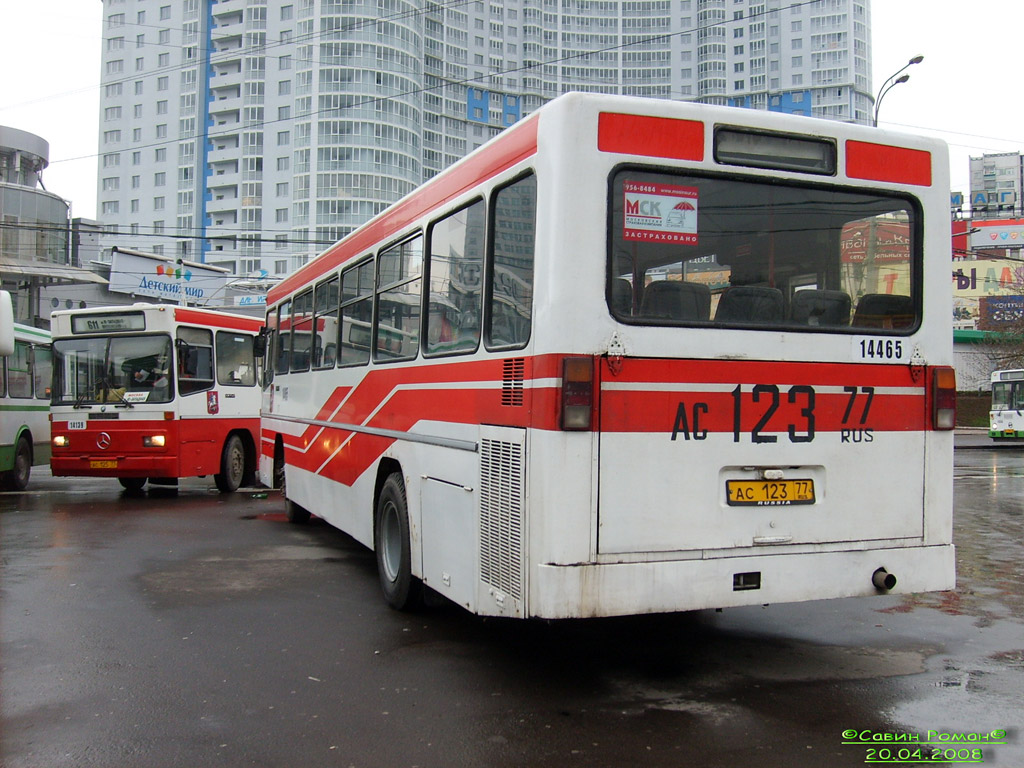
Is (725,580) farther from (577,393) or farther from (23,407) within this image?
(23,407)

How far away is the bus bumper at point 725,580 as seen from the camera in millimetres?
4867

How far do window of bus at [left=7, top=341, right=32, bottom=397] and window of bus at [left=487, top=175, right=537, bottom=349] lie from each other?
1374cm

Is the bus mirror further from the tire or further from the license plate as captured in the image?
the license plate

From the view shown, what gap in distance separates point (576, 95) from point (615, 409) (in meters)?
1.64

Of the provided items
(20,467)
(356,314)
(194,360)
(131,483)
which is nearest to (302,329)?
(356,314)

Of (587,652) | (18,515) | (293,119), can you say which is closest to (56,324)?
(18,515)

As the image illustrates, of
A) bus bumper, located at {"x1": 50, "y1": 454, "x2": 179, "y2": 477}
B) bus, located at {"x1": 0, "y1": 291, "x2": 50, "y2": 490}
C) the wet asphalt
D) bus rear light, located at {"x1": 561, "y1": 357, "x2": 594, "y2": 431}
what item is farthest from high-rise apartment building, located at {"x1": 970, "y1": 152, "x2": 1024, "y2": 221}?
bus rear light, located at {"x1": 561, "y1": 357, "x2": 594, "y2": 431}

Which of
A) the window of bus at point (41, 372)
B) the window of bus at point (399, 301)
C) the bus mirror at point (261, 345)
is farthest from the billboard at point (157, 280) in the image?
the window of bus at point (399, 301)

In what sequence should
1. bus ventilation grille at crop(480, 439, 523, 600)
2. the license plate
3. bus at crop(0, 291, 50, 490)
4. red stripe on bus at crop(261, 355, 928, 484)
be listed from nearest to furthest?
red stripe on bus at crop(261, 355, 928, 484)
bus ventilation grille at crop(480, 439, 523, 600)
the license plate
bus at crop(0, 291, 50, 490)

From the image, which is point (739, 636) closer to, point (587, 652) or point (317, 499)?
point (587, 652)

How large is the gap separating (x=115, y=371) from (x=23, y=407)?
3.44 metres

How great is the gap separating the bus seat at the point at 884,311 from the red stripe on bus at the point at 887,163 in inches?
27.1

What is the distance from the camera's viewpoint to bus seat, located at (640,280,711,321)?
5.09m

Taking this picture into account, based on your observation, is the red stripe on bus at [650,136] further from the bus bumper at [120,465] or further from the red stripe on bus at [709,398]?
the bus bumper at [120,465]
